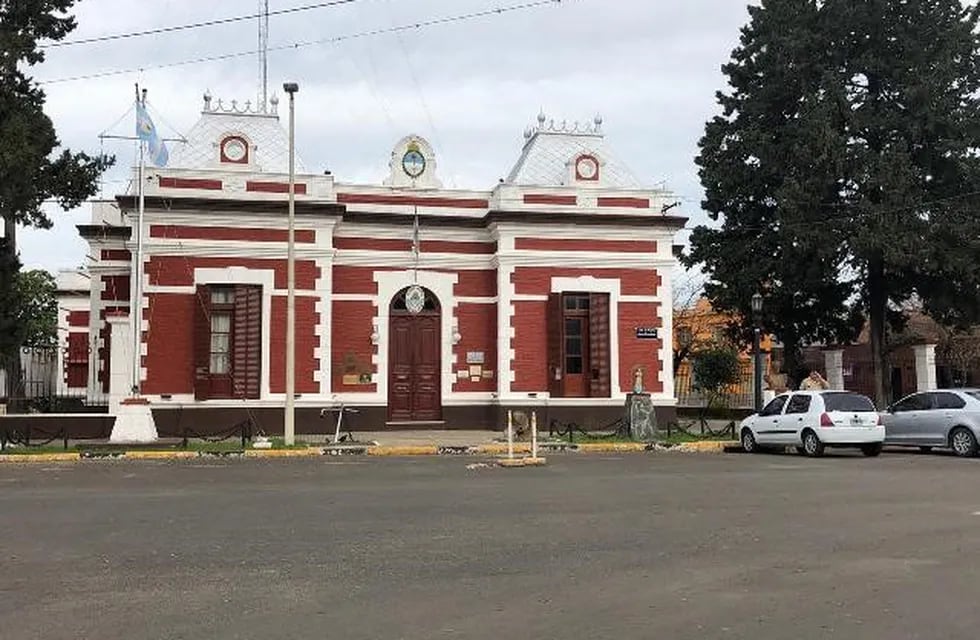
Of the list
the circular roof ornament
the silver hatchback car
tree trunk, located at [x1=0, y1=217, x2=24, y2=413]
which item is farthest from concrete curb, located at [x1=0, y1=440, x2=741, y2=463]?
the circular roof ornament

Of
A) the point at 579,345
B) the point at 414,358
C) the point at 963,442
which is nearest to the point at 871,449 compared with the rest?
the point at 963,442

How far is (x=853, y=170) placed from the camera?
28844mm

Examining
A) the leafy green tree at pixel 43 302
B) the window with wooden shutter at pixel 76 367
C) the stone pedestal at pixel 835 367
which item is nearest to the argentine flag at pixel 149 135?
the window with wooden shutter at pixel 76 367

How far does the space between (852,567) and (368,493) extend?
750cm

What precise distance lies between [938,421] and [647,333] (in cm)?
897

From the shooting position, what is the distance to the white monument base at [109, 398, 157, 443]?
76.2 feet

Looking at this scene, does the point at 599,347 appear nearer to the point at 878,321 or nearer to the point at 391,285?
the point at 391,285

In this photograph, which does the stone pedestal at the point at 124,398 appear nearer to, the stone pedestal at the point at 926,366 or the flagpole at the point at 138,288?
the flagpole at the point at 138,288

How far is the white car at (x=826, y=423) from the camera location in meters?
21.8

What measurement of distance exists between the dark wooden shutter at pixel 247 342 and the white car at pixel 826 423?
549 inches

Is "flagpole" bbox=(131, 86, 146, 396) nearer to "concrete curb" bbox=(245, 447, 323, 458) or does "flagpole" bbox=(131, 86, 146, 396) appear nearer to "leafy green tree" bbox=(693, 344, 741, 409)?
"concrete curb" bbox=(245, 447, 323, 458)

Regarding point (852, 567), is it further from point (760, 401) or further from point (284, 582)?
point (760, 401)

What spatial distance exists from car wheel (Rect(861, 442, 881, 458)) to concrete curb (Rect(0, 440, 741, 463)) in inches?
127

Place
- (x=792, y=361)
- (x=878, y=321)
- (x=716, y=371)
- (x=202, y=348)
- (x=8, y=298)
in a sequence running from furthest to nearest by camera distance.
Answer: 1. (x=716, y=371)
2. (x=792, y=361)
3. (x=878, y=321)
4. (x=202, y=348)
5. (x=8, y=298)
